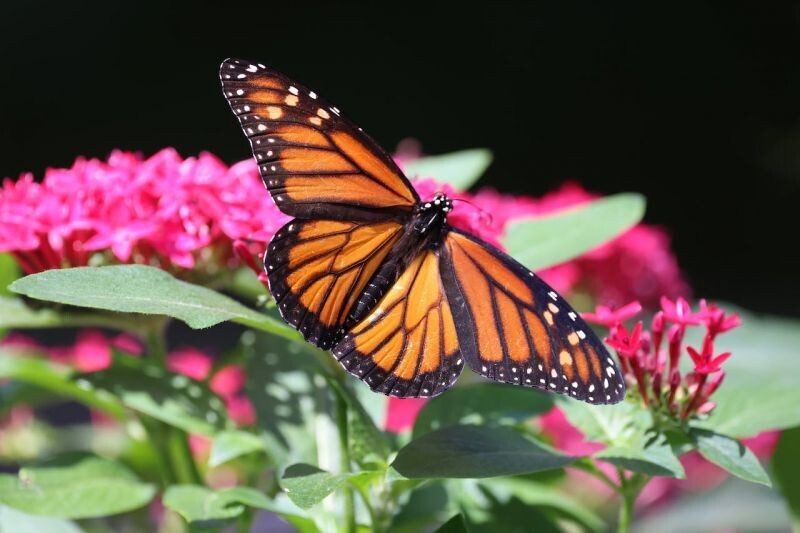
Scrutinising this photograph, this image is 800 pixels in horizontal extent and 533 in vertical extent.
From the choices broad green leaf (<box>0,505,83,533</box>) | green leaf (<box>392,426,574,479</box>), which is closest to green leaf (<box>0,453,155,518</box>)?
broad green leaf (<box>0,505,83,533</box>)

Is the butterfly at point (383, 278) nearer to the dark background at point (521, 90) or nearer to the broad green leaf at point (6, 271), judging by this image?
the broad green leaf at point (6, 271)

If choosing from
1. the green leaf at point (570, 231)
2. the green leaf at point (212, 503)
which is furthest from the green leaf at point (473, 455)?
the green leaf at point (570, 231)

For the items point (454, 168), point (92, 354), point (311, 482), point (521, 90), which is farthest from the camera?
point (521, 90)

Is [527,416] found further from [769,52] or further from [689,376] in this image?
[769,52]

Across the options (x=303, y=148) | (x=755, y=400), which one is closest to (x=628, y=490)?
(x=755, y=400)

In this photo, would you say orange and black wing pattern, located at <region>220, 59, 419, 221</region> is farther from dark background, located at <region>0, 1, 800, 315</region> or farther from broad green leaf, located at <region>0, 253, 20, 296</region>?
dark background, located at <region>0, 1, 800, 315</region>

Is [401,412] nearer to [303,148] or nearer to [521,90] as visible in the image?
[303,148]
